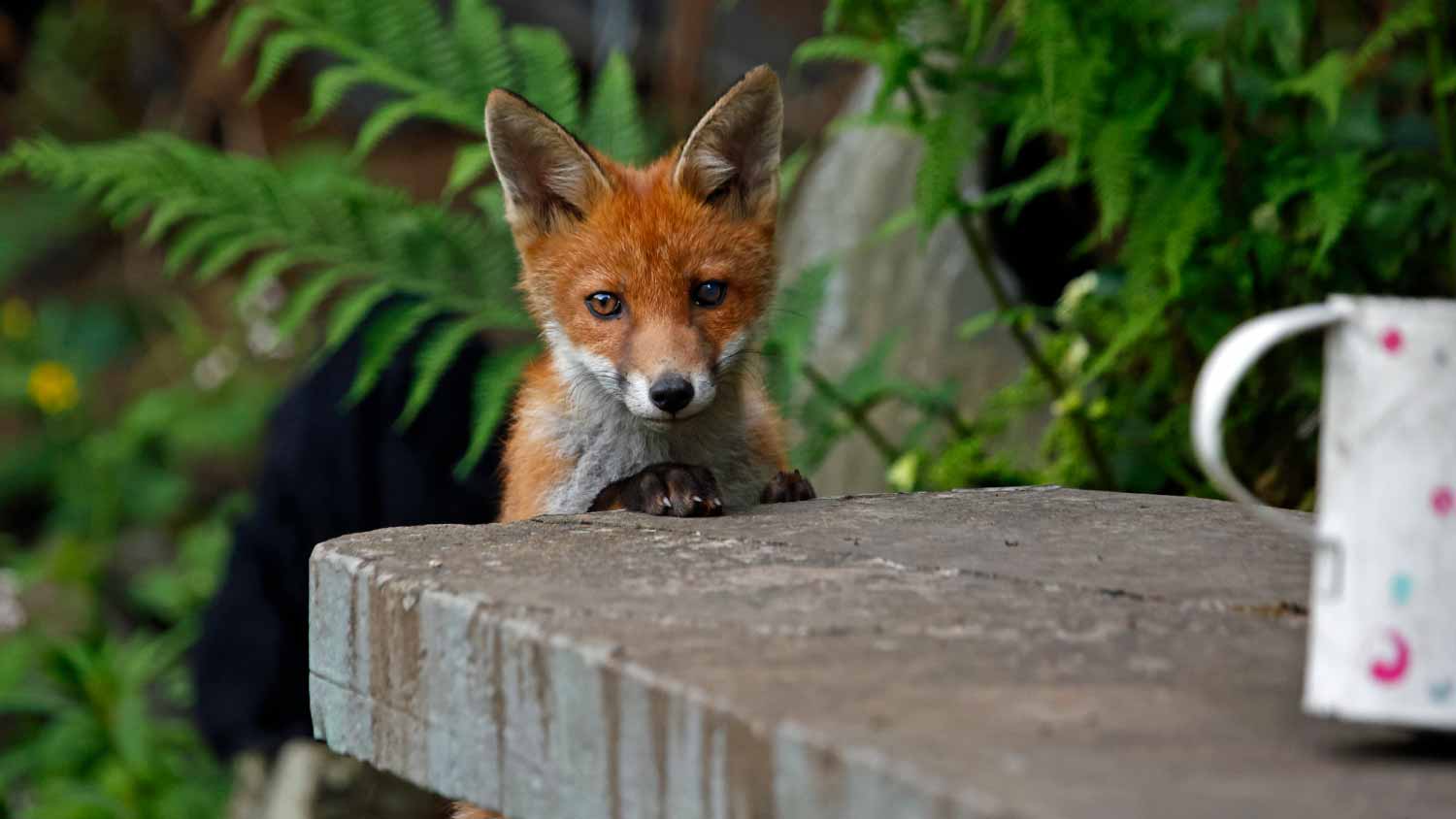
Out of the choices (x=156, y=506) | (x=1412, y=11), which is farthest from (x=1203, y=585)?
(x=156, y=506)

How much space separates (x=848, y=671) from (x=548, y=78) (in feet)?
11.3

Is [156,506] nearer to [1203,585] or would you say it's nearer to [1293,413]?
[1293,413]

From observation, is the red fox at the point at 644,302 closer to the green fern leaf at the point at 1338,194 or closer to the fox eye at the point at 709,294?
the fox eye at the point at 709,294

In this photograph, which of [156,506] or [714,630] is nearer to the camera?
[714,630]

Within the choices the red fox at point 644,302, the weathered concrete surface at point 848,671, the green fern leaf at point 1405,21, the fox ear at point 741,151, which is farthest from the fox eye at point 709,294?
the green fern leaf at point 1405,21

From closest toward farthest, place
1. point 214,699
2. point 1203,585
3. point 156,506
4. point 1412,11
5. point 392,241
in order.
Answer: point 1203,585 → point 1412,11 → point 392,241 → point 214,699 → point 156,506

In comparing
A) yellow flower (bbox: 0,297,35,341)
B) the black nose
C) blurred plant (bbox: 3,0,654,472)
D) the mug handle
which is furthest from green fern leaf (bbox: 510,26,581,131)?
yellow flower (bbox: 0,297,35,341)

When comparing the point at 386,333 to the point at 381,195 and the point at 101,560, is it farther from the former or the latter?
the point at 101,560

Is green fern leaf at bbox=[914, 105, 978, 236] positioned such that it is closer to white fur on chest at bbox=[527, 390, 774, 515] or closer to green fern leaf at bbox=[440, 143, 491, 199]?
white fur on chest at bbox=[527, 390, 774, 515]

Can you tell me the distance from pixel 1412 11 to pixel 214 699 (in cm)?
444

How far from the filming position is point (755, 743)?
1.60 m

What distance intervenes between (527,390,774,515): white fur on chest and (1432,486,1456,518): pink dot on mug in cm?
217

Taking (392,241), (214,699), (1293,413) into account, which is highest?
(392,241)

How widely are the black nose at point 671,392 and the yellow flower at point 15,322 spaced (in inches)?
302
